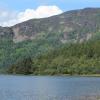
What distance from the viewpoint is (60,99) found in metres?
74.1

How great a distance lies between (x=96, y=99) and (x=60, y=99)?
7.07m

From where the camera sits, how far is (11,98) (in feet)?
258

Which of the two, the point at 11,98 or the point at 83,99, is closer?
the point at 83,99

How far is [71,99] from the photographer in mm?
74375

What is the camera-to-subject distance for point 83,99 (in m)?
73.7

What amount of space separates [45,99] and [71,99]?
490 cm

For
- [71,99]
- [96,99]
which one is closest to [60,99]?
[71,99]

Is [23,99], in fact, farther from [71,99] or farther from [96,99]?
[96,99]

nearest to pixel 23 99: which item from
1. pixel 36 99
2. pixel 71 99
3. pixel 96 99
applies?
pixel 36 99

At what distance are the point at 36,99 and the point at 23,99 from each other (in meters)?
2.82

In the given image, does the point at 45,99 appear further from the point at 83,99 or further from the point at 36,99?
the point at 83,99

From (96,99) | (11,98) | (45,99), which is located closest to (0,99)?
(11,98)

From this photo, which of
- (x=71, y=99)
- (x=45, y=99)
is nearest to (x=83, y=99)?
(x=71, y=99)

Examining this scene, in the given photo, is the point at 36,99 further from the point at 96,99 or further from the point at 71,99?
the point at 96,99
